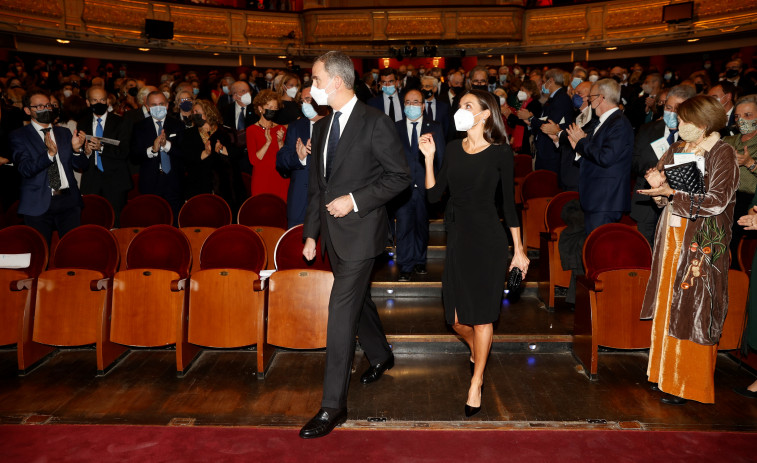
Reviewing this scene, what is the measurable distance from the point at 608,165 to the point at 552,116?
86.0 inches

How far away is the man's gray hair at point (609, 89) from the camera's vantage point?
3812mm

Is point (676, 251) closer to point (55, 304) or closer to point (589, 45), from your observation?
point (55, 304)

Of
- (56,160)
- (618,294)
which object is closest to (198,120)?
(56,160)

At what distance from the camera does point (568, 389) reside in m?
A: 3.28

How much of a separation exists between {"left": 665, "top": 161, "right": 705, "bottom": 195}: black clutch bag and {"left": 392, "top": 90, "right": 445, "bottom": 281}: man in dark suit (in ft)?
6.35

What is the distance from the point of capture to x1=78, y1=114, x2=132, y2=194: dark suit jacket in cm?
514

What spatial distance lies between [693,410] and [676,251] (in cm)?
84

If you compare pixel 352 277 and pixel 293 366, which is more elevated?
pixel 352 277

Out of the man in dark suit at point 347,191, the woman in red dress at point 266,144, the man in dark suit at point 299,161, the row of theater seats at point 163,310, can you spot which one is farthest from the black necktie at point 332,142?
the woman in red dress at point 266,144

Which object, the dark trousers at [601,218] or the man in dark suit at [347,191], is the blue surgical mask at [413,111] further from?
the man in dark suit at [347,191]

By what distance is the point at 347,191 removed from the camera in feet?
8.68

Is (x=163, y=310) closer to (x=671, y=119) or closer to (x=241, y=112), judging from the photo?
(x=241, y=112)

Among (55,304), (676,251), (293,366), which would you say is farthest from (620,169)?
(55,304)

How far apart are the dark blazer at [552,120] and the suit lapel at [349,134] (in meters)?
3.58
